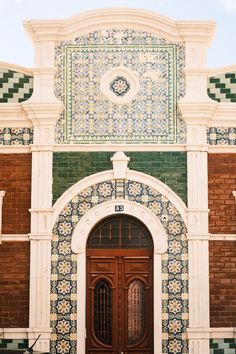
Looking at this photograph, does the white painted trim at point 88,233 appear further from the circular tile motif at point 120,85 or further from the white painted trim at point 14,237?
the circular tile motif at point 120,85

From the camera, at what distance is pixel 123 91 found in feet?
54.0

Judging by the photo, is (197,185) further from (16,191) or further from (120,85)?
(16,191)

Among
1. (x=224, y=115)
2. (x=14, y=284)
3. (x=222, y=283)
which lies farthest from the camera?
(x=224, y=115)

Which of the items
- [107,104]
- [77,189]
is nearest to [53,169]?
[77,189]

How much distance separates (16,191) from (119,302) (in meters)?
2.91

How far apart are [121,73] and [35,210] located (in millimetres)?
3178

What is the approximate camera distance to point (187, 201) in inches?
632

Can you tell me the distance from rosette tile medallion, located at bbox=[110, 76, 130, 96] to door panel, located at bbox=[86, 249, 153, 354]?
3.11 meters

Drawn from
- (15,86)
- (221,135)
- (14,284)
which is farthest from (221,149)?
(14,284)

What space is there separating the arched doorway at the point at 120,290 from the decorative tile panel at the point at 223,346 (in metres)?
1.14

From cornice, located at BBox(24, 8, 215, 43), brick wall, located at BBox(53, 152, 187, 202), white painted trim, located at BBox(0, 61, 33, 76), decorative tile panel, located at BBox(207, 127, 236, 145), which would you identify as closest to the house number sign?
brick wall, located at BBox(53, 152, 187, 202)

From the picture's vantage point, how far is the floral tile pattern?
51.5 feet

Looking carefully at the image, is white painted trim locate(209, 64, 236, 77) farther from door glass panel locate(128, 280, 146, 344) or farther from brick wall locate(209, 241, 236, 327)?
door glass panel locate(128, 280, 146, 344)

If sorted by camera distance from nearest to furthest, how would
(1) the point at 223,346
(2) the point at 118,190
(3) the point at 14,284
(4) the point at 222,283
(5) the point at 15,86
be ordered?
(1) the point at 223,346, (4) the point at 222,283, (3) the point at 14,284, (2) the point at 118,190, (5) the point at 15,86
